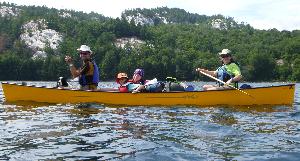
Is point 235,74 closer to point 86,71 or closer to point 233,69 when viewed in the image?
point 233,69

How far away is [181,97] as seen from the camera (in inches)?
617

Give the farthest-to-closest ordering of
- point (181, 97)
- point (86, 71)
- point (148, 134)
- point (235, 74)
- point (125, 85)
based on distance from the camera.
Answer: point (235, 74), point (125, 85), point (86, 71), point (181, 97), point (148, 134)

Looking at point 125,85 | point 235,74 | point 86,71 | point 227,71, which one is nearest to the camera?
point 86,71

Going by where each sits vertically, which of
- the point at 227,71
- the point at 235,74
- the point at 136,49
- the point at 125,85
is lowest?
the point at 125,85

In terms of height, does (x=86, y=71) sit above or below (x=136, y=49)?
below

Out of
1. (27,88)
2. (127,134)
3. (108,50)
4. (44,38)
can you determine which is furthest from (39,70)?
(127,134)

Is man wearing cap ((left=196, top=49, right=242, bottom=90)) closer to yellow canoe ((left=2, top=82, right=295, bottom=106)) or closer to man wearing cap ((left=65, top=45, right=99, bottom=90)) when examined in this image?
A: yellow canoe ((left=2, top=82, right=295, bottom=106))

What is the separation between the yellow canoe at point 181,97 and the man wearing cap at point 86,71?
2.28ft

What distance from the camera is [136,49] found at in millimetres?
136625

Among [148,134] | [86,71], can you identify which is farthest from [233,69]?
[148,134]

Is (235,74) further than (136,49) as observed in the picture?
No

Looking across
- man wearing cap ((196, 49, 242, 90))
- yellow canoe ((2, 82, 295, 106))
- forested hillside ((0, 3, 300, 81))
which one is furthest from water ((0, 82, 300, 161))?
forested hillside ((0, 3, 300, 81))

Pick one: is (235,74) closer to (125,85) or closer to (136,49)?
(125,85)

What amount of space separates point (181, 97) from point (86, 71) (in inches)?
139
